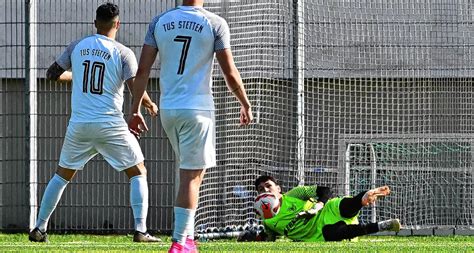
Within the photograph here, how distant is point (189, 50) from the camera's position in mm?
7492

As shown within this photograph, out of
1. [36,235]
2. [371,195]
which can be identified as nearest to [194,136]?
[36,235]

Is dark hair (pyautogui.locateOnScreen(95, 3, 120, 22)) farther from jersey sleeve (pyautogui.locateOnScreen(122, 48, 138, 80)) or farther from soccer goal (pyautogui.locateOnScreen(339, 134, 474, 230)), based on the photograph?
soccer goal (pyautogui.locateOnScreen(339, 134, 474, 230))

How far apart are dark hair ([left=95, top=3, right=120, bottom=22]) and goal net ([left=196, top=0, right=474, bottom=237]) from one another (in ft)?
10.7

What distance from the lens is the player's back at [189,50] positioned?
24.5ft

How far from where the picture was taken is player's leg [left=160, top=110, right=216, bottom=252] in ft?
24.3

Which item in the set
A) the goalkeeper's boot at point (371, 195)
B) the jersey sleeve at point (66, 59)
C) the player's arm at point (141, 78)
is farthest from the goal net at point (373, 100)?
the player's arm at point (141, 78)

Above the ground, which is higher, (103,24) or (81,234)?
(103,24)

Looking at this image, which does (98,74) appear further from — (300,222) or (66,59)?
(300,222)

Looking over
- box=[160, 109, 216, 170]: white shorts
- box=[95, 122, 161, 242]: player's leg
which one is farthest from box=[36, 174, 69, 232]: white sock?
box=[160, 109, 216, 170]: white shorts

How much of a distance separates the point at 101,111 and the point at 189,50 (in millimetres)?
2628

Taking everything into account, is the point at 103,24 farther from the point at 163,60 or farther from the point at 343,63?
the point at 343,63

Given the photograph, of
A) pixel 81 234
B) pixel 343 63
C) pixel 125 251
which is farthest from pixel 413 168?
pixel 125 251

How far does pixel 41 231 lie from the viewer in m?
10.2

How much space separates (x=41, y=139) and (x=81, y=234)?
3.93ft
